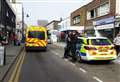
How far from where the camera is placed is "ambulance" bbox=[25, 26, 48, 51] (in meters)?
31.6

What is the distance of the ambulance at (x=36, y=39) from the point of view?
3156 centimetres

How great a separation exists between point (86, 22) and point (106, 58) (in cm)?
3620

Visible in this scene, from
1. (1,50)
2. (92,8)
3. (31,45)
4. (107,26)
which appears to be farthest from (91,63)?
(92,8)

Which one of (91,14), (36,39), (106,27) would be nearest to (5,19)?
(91,14)

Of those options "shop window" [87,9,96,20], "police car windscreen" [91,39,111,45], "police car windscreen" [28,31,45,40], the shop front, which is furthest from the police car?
"shop window" [87,9,96,20]

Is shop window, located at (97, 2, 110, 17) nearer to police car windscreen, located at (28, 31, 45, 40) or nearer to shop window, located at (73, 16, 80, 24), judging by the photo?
police car windscreen, located at (28, 31, 45, 40)

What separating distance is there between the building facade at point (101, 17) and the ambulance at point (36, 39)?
7989 millimetres

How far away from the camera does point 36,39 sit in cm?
3167

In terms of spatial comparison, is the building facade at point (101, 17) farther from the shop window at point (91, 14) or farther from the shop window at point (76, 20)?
the shop window at point (76, 20)

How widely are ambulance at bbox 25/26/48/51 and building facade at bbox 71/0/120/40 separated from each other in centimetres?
799

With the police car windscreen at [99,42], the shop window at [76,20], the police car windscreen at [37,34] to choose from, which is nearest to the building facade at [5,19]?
the police car windscreen at [37,34]

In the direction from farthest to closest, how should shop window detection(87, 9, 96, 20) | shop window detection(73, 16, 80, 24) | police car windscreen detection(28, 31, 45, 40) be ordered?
A: 1. shop window detection(73, 16, 80, 24)
2. shop window detection(87, 9, 96, 20)
3. police car windscreen detection(28, 31, 45, 40)

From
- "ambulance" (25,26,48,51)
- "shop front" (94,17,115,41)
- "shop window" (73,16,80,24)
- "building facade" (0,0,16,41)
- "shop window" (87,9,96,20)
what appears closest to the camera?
"ambulance" (25,26,48,51)

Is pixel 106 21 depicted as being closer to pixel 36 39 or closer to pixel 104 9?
pixel 104 9
